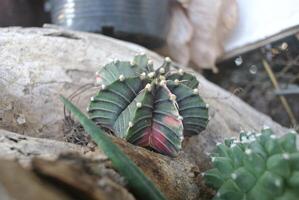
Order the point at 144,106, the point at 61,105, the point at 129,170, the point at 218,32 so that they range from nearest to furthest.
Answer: the point at 129,170 < the point at 144,106 < the point at 61,105 < the point at 218,32

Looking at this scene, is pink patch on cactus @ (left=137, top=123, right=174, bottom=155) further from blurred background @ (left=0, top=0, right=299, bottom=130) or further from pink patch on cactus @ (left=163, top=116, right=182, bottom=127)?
blurred background @ (left=0, top=0, right=299, bottom=130)

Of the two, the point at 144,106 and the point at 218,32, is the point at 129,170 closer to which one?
the point at 144,106

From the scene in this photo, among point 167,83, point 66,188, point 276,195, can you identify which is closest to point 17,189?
point 66,188

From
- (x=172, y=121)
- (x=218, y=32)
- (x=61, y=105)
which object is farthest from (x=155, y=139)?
(x=218, y=32)

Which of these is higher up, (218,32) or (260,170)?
(218,32)

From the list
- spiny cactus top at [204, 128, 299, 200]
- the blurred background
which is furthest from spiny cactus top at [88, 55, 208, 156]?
the blurred background

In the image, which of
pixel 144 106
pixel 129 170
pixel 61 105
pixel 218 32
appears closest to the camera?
pixel 129 170
